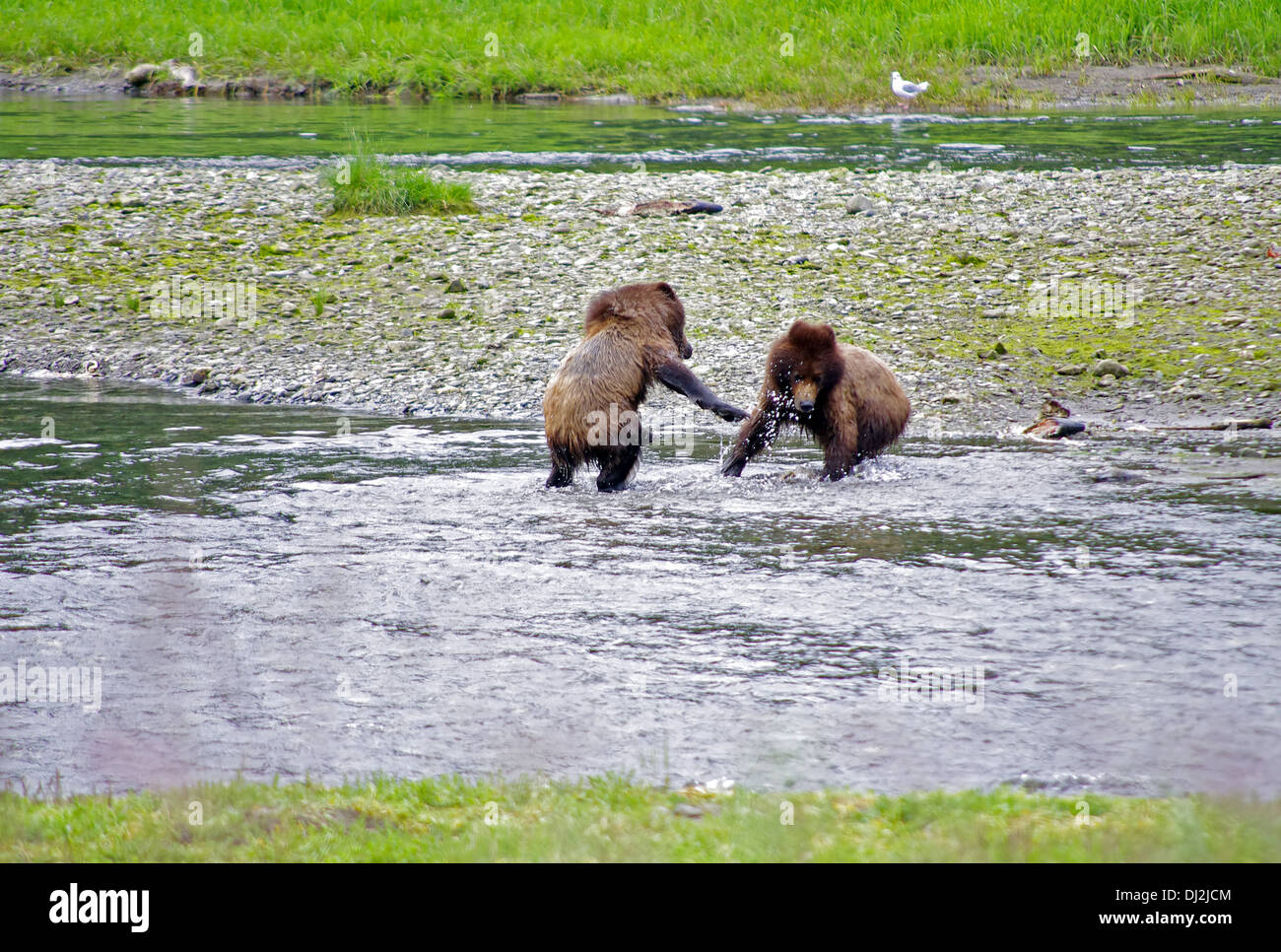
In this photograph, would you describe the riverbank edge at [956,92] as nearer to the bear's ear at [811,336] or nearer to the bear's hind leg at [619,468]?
the bear's ear at [811,336]

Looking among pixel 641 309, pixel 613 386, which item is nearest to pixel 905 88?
pixel 641 309

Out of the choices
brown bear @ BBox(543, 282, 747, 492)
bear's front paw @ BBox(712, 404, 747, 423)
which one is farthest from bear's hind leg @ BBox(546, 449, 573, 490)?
bear's front paw @ BBox(712, 404, 747, 423)

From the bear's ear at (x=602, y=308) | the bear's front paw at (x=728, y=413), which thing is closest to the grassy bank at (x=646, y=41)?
the bear's ear at (x=602, y=308)

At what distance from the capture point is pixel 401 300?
14414 mm

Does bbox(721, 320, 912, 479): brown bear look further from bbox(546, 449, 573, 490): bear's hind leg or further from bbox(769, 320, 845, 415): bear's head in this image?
bbox(546, 449, 573, 490): bear's hind leg

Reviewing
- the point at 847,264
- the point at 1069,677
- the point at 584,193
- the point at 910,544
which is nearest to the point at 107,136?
the point at 584,193

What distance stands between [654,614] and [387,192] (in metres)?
11.5

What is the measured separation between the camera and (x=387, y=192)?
1689 centimetres

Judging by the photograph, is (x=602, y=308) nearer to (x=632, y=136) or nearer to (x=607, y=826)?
(x=607, y=826)

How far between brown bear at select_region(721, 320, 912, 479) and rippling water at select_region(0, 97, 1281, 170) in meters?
A: 11.1

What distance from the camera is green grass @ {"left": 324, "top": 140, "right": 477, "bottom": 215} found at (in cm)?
1683

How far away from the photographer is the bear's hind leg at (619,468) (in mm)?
8875

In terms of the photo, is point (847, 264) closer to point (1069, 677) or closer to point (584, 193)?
point (584, 193)

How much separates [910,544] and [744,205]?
33.9ft
